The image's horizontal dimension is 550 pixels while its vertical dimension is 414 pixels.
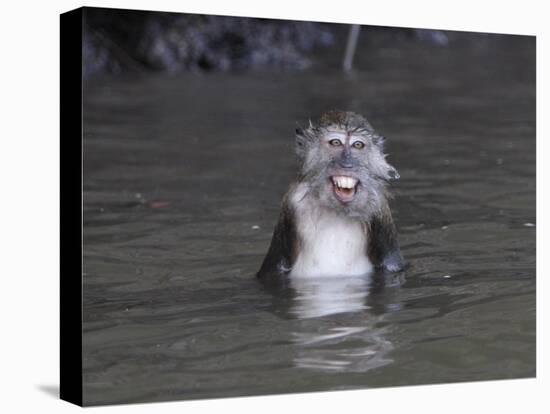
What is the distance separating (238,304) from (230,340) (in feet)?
0.81

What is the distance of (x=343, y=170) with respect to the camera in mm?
7758

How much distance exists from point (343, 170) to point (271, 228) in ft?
1.62

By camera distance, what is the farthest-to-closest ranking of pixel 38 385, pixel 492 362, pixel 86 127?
pixel 492 362, pixel 38 385, pixel 86 127

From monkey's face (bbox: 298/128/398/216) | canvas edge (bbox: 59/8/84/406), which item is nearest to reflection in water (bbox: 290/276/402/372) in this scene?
monkey's face (bbox: 298/128/398/216)

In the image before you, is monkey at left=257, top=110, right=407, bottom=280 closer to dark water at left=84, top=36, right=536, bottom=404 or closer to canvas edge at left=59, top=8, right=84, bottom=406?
dark water at left=84, top=36, right=536, bottom=404

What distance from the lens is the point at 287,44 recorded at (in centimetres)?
795

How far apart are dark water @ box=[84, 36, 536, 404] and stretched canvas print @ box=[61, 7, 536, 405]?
1 centimetres

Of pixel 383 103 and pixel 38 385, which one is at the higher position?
pixel 383 103

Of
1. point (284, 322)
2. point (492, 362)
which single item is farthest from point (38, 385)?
point (492, 362)

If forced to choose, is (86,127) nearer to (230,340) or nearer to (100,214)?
(100,214)

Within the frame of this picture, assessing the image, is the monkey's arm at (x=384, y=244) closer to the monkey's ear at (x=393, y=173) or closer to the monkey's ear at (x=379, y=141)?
the monkey's ear at (x=393, y=173)

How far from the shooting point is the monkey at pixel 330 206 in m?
7.76

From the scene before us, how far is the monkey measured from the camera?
25.5 feet

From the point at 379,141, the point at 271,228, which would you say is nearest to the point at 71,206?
the point at 271,228
